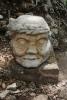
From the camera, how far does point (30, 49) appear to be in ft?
12.8

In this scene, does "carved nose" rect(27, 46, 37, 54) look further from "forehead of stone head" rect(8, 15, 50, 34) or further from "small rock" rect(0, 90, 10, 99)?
"small rock" rect(0, 90, 10, 99)

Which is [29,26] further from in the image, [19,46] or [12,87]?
[12,87]

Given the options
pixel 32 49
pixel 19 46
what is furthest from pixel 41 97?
pixel 19 46

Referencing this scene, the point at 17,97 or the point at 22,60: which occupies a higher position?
the point at 22,60

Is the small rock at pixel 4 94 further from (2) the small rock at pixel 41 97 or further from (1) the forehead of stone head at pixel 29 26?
(1) the forehead of stone head at pixel 29 26

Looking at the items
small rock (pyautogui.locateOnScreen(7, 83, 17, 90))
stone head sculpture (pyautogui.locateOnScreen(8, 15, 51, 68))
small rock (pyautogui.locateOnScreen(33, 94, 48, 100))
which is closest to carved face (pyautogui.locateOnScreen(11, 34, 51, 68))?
stone head sculpture (pyautogui.locateOnScreen(8, 15, 51, 68))

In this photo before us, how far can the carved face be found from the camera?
3.81 m

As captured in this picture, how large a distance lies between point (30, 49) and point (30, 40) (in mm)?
161

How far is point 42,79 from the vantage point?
413 cm

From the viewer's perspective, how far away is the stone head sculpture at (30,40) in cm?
372

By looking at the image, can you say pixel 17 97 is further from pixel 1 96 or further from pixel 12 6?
pixel 12 6

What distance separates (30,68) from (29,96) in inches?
18.9

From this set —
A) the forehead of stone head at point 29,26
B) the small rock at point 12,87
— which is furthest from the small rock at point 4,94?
the forehead of stone head at point 29,26

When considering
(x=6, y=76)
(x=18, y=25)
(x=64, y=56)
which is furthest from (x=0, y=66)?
(x=64, y=56)
